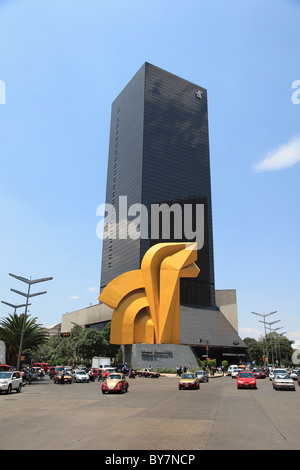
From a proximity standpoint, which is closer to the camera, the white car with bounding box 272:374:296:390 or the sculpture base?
the white car with bounding box 272:374:296:390

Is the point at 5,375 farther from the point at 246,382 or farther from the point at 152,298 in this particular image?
the point at 152,298

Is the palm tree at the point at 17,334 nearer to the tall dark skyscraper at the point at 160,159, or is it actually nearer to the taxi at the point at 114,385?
A: the taxi at the point at 114,385

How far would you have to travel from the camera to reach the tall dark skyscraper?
101m

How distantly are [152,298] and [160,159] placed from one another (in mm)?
56241

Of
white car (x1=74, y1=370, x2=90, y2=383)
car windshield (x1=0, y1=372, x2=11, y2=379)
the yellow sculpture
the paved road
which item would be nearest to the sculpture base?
the yellow sculpture

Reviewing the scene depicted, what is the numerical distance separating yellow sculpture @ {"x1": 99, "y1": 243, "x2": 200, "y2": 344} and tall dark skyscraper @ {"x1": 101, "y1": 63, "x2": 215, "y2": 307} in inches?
1245

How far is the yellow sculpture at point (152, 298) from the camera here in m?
61.3

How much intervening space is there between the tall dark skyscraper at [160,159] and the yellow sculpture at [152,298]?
31.6 meters

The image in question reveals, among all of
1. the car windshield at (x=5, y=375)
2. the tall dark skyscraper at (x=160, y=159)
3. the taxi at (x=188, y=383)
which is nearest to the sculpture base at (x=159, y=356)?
the taxi at (x=188, y=383)

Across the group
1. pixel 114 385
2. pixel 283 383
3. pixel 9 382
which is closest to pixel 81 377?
pixel 9 382

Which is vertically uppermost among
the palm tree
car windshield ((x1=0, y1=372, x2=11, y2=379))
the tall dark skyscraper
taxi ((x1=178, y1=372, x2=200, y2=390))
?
the tall dark skyscraper

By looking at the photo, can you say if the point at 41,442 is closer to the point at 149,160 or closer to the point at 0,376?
the point at 0,376

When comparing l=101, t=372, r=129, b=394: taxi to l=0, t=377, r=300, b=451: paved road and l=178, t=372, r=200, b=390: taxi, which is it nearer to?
l=178, t=372, r=200, b=390: taxi
